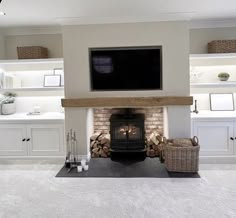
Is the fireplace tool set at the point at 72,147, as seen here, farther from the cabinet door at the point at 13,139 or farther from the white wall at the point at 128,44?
the cabinet door at the point at 13,139

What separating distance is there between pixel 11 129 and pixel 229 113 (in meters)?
3.78

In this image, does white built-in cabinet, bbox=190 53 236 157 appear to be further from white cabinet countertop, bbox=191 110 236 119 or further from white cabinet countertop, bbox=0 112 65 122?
white cabinet countertop, bbox=0 112 65 122

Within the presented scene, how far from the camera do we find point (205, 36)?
4.59m

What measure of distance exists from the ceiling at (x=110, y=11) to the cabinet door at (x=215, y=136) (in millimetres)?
1743

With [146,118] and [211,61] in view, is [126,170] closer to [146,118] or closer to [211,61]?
[146,118]

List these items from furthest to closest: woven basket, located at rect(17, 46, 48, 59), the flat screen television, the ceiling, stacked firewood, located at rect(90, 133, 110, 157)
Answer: stacked firewood, located at rect(90, 133, 110, 157) < woven basket, located at rect(17, 46, 48, 59) < the flat screen television < the ceiling

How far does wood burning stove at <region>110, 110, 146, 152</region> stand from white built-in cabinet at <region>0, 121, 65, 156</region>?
896 mm

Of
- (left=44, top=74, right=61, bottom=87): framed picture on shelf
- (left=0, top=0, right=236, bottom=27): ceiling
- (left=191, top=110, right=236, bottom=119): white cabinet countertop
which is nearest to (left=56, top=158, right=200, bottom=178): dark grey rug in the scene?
(left=191, top=110, right=236, bottom=119): white cabinet countertop

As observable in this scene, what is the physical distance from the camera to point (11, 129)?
4.40 meters

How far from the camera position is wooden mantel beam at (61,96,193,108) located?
4141 mm

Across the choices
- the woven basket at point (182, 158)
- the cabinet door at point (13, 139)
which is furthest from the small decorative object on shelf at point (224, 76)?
the cabinet door at point (13, 139)

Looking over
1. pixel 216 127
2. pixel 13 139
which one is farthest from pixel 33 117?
pixel 216 127

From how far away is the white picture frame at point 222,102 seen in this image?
466 cm

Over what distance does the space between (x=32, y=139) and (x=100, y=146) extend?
1184 millimetres
